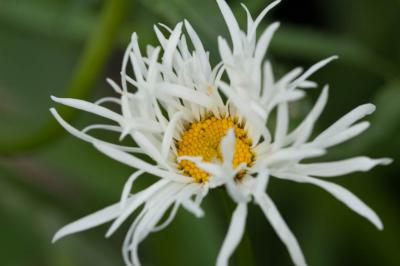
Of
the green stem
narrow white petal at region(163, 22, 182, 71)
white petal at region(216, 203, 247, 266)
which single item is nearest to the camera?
white petal at region(216, 203, 247, 266)

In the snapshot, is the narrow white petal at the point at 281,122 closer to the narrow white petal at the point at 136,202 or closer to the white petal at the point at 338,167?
the white petal at the point at 338,167

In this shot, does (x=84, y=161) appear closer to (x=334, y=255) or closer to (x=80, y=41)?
(x=80, y=41)

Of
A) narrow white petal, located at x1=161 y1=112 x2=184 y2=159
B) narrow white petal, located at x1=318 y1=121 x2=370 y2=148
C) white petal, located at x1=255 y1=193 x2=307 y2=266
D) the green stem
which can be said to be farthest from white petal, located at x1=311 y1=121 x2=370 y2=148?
the green stem

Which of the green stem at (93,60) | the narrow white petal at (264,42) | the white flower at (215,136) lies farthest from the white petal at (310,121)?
the green stem at (93,60)

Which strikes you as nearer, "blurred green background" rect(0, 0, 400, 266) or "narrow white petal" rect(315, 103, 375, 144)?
"narrow white petal" rect(315, 103, 375, 144)

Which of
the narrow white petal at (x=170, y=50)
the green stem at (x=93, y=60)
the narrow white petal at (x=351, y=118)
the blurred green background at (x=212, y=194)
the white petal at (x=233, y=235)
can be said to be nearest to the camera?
the white petal at (x=233, y=235)

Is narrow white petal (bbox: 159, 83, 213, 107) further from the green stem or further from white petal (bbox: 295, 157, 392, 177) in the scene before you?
the green stem

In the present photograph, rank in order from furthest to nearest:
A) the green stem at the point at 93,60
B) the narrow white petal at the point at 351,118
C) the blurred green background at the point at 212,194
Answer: the blurred green background at the point at 212,194 → the green stem at the point at 93,60 → the narrow white petal at the point at 351,118
